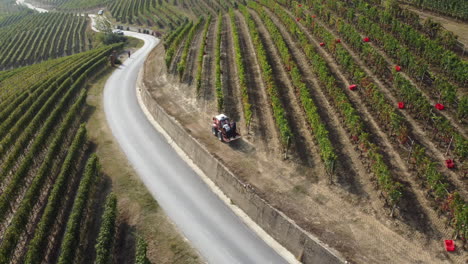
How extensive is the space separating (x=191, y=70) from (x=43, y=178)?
83.3ft

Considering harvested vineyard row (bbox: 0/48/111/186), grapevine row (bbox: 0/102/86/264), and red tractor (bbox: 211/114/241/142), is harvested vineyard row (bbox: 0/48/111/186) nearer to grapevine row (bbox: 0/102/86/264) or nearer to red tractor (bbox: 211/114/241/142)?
grapevine row (bbox: 0/102/86/264)

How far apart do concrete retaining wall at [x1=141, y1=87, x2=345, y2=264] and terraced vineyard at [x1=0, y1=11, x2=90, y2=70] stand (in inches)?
2622

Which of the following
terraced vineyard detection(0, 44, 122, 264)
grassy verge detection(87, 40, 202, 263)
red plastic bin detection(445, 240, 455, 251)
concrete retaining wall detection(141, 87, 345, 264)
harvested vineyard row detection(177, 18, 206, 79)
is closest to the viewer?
red plastic bin detection(445, 240, 455, 251)

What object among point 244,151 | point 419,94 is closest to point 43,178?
point 244,151

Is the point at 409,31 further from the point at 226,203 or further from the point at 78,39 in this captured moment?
the point at 78,39

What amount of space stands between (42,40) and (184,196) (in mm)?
88460

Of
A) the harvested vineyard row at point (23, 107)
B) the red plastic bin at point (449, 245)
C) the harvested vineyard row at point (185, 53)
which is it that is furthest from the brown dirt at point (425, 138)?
the harvested vineyard row at point (23, 107)

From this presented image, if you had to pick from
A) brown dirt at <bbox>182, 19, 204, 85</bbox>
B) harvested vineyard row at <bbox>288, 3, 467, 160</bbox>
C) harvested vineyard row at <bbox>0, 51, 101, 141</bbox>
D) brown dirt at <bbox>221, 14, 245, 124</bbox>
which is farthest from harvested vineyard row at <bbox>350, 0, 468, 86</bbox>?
harvested vineyard row at <bbox>0, 51, 101, 141</bbox>

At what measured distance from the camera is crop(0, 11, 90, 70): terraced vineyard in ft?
284

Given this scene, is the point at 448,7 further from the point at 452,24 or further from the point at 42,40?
the point at 42,40

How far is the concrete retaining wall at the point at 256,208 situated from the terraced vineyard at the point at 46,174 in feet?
27.9

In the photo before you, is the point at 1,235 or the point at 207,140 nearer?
the point at 1,235

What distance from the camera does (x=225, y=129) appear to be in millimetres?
31984

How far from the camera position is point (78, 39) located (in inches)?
3780
